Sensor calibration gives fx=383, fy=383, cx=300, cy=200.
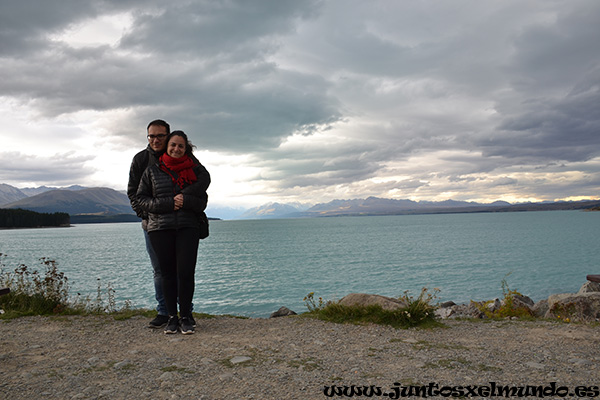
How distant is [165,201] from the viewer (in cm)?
673

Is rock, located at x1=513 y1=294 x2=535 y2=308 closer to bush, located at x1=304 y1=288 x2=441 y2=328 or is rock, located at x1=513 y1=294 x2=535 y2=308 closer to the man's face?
bush, located at x1=304 y1=288 x2=441 y2=328

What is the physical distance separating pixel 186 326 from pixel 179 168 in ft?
9.68

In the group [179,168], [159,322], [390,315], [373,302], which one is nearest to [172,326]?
[159,322]

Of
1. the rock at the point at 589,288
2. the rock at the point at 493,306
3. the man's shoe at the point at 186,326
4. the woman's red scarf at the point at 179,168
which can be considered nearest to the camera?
the woman's red scarf at the point at 179,168

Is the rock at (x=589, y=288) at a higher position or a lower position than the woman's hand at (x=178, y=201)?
lower

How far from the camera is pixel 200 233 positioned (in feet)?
24.2

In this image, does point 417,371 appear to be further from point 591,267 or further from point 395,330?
point 591,267

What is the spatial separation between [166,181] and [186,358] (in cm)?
302

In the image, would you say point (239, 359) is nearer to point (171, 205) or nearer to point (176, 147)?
point (171, 205)

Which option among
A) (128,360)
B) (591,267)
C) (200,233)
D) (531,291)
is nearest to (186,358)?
(128,360)

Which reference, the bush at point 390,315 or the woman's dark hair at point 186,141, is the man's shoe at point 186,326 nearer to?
the bush at point 390,315

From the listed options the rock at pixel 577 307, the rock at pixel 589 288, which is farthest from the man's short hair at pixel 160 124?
the rock at pixel 589 288

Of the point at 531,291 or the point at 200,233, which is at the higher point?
the point at 200,233

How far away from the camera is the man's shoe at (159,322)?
7.52m
